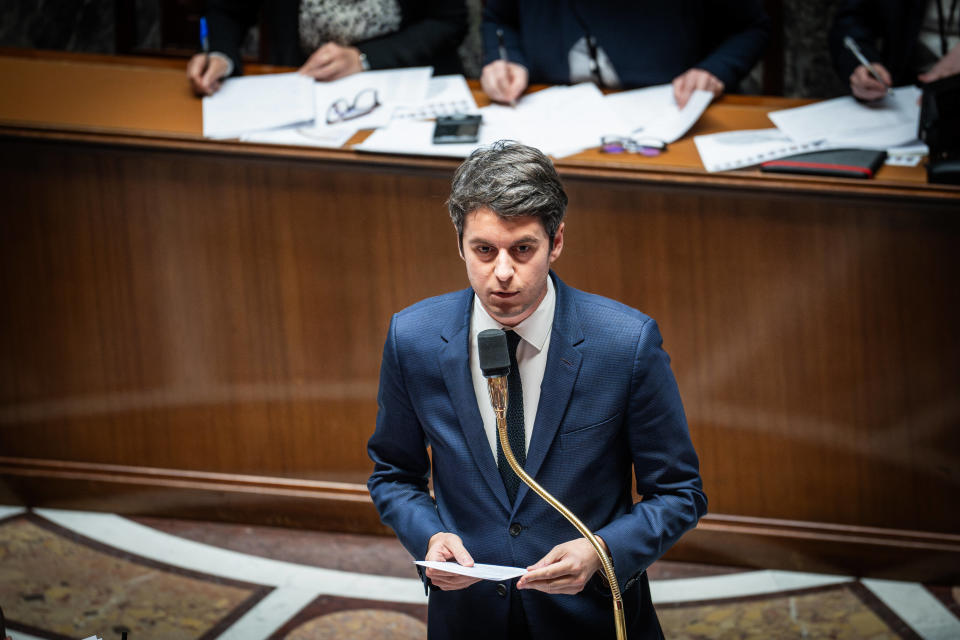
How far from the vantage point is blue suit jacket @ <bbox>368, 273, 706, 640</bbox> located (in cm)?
144

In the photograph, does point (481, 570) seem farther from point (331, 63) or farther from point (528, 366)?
point (331, 63)

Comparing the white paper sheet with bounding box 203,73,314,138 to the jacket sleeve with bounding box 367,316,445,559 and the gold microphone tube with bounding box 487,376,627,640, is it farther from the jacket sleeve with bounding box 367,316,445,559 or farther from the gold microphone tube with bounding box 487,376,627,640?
the gold microphone tube with bounding box 487,376,627,640

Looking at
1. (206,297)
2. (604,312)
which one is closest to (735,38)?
(206,297)

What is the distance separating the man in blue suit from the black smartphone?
1.14 metres

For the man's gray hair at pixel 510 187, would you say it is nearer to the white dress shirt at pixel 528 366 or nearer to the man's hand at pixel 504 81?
the white dress shirt at pixel 528 366

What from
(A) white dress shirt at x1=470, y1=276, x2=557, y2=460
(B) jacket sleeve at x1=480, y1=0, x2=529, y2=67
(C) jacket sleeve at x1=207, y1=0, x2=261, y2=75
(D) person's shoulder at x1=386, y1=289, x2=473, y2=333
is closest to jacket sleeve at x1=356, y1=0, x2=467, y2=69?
(B) jacket sleeve at x1=480, y1=0, x2=529, y2=67

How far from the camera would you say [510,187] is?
4.42ft

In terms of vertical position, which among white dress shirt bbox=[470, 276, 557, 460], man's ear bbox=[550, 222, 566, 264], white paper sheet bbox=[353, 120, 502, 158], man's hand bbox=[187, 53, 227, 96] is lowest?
white dress shirt bbox=[470, 276, 557, 460]

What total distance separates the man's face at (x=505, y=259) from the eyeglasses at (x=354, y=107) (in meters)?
1.54

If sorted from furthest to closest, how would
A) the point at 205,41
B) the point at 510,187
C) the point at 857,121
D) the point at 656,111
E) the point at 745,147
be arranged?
1. the point at 205,41
2. the point at 656,111
3. the point at 857,121
4. the point at 745,147
5. the point at 510,187

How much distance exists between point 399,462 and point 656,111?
1592 mm

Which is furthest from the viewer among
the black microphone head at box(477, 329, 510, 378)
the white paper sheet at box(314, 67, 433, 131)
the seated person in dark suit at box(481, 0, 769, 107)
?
the seated person in dark suit at box(481, 0, 769, 107)

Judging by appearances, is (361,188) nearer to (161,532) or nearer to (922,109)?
(161,532)

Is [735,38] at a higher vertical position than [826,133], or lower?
higher
